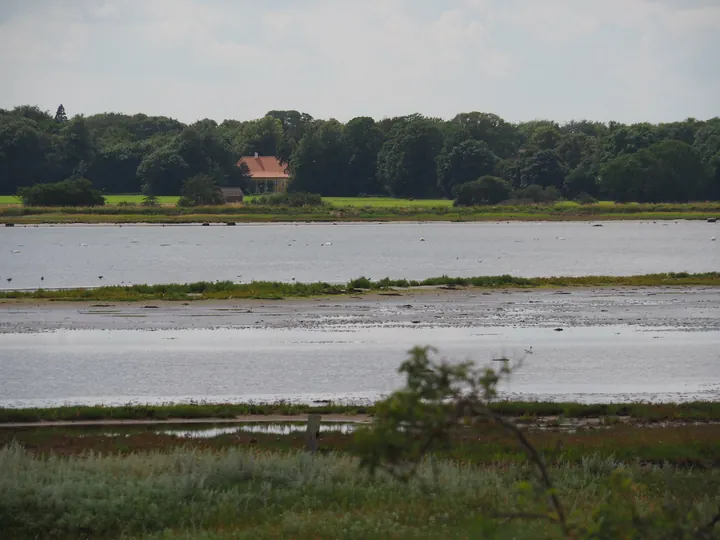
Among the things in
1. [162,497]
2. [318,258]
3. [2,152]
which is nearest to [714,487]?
[162,497]

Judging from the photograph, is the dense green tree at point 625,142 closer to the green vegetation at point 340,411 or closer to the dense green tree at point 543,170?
the dense green tree at point 543,170

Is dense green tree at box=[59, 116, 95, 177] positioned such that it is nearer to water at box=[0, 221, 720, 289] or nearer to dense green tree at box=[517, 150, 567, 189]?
water at box=[0, 221, 720, 289]

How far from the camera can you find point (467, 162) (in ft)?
634

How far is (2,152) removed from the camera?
628 ft

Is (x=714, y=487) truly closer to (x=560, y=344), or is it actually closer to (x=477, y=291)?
(x=560, y=344)

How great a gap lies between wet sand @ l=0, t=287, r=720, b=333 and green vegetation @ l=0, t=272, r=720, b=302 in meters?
1.45

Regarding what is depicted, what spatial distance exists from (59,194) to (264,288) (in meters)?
109

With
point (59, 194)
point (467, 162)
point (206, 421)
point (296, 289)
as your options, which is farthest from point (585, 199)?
point (206, 421)

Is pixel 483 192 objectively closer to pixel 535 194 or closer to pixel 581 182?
pixel 535 194

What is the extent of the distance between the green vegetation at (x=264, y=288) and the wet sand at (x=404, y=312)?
145cm

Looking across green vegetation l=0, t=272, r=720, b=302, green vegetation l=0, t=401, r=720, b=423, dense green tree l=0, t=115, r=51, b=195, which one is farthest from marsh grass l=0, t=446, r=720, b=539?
dense green tree l=0, t=115, r=51, b=195

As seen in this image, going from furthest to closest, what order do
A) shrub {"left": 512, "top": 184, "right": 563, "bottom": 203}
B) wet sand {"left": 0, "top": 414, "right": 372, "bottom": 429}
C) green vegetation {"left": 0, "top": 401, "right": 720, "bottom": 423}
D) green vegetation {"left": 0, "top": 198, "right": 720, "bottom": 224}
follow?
shrub {"left": 512, "top": 184, "right": 563, "bottom": 203} < green vegetation {"left": 0, "top": 198, "right": 720, "bottom": 224} < green vegetation {"left": 0, "top": 401, "right": 720, "bottom": 423} < wet sand {"left": 0, "top": 414, "right": 372, "bottom": 429}

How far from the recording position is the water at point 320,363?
29.1 m

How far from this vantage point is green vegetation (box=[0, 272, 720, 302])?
55438 millimetres
